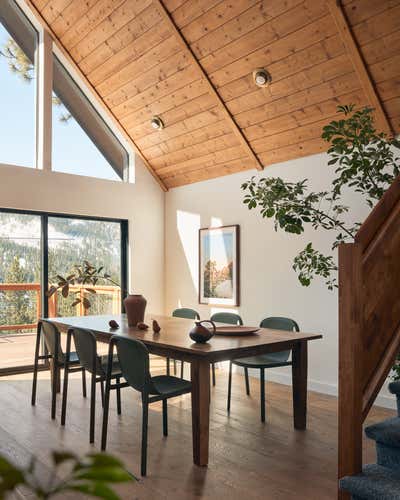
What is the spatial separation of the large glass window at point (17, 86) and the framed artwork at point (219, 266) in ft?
7.77

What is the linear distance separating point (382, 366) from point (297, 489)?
0.87 meters

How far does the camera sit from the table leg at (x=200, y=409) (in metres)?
2.96

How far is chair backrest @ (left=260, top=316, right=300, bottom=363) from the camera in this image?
13.3ft

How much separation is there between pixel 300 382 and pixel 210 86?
9.99 feet

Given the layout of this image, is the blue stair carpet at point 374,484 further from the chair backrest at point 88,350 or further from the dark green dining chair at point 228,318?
the dark green dining chair at point 228,318

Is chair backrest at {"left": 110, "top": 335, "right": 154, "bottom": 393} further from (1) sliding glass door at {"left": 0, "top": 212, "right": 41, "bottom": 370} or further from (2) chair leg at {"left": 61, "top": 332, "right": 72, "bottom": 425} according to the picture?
(1) sliding glass door at {"left": 0, "top": 212, "right": 41, "bottom": 370}

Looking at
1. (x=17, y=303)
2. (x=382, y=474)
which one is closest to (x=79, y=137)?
(x=17, y=303)

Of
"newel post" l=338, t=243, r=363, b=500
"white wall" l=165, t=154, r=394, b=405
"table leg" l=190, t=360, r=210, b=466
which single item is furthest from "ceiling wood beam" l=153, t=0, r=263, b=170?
"newel post" l=338, t=243, r=363, b=500

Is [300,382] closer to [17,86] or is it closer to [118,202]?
[118,202]

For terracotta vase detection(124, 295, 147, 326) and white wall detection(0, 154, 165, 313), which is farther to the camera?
white wall detection(0, 154, 165, 313)

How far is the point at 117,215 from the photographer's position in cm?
649

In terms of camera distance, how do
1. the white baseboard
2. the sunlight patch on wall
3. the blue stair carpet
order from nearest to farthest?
the blue stair carpet < the white baseboard < the sunlight patch on wall

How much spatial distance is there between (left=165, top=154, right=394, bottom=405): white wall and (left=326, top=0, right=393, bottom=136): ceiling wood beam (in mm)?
764

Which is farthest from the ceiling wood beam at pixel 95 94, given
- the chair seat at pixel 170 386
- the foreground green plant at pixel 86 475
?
the foreground green plant at pixel 86 475
